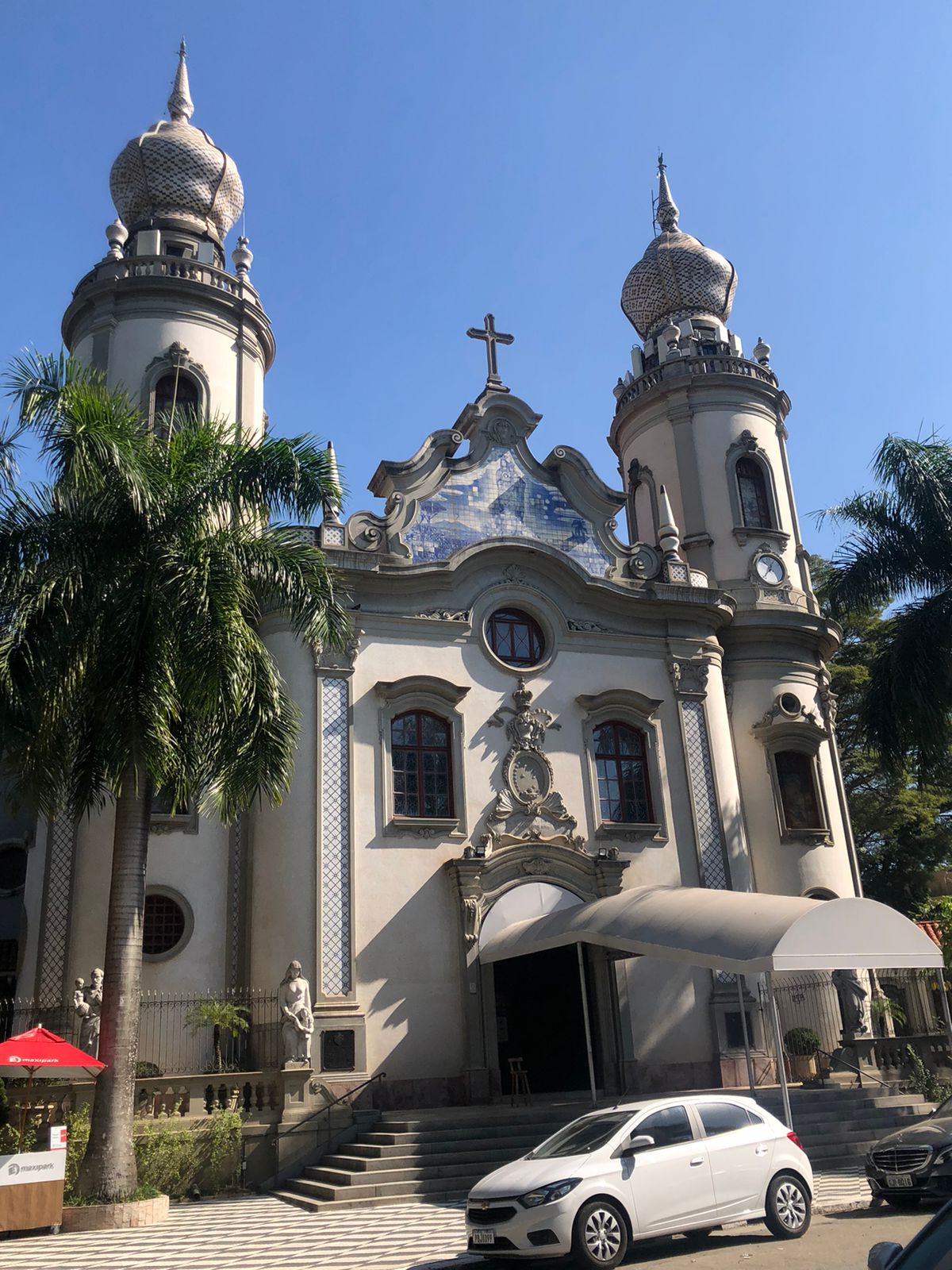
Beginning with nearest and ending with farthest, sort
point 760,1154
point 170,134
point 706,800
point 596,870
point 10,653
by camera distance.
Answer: point 760,1154 → point 10,653 → point 596,870 → point 706,800 → point 170,134

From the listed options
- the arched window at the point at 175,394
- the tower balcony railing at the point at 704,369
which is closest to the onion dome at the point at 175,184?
the arched window at the point at 175,394

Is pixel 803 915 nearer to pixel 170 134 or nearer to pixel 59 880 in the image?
pixel 59 880

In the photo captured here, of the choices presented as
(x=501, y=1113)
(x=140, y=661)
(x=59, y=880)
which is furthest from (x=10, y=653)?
(x=501, y=1113)

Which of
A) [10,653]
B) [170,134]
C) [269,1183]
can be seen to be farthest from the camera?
[170,134]

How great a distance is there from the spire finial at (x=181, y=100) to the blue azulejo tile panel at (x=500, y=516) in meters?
13.2

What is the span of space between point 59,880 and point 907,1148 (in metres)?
14.5

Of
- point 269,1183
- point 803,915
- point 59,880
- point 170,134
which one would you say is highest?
point 170,134

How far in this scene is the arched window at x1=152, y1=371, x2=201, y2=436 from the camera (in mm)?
24844

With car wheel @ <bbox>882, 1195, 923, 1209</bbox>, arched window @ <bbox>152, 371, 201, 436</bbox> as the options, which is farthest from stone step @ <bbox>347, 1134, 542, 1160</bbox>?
arched window @ <bbox>152, 371, 201, 436</bbox>

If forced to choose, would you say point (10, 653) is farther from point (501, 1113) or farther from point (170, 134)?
point (170, 134)

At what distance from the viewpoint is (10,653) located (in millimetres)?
14883

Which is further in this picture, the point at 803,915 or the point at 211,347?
the point at 211,347

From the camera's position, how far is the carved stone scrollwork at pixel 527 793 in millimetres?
22781

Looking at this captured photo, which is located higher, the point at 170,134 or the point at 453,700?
the point at 170,134
